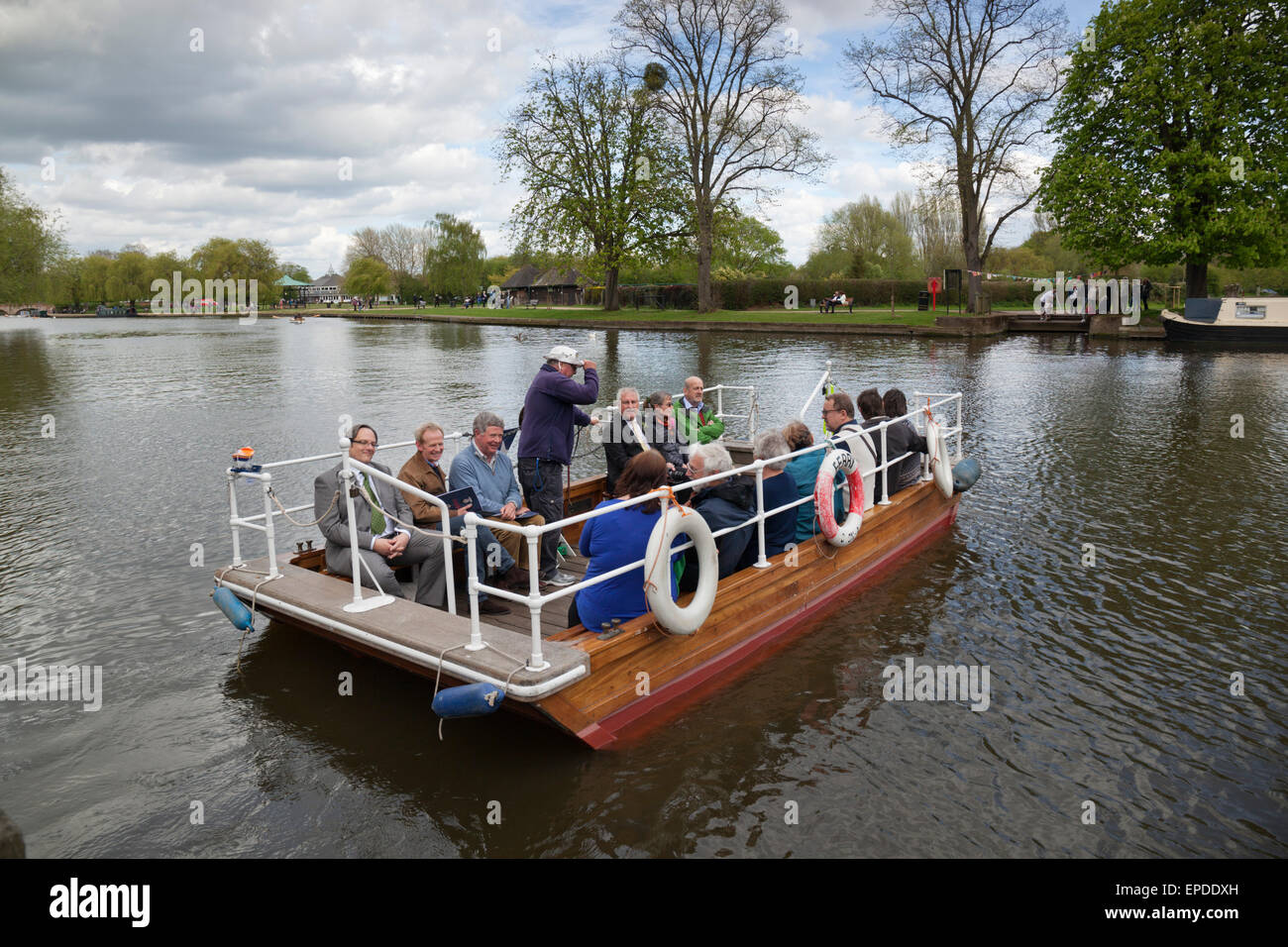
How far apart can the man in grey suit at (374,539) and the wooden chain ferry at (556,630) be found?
0.19m

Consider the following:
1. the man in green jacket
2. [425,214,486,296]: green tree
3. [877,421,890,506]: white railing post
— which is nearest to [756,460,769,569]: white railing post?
[877,421,890,506]: white railing post

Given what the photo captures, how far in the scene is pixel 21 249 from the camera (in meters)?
57.9

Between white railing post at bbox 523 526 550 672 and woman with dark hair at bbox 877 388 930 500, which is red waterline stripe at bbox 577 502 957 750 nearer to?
white railing post at bbox 523 526 550 672

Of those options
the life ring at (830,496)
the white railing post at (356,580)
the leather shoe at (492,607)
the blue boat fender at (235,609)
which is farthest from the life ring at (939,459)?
the blue boat fender at (235,609)

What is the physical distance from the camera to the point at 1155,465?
1377cm

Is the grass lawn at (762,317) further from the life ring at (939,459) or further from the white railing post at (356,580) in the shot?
the white railing post at (356,580)

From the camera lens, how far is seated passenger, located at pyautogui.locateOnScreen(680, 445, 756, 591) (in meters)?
6.93

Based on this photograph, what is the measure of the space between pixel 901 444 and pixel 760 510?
353 centimetres

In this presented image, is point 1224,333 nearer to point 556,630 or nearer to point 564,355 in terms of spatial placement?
point 564,355

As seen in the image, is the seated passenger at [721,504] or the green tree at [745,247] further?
the green tree at [745,247]

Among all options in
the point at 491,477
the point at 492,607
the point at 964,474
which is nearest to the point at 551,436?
the point at 491,477

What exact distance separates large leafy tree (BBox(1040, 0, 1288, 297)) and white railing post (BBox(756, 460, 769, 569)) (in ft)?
113

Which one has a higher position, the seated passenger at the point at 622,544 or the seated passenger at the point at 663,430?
the seated passenger at the point at 663,430

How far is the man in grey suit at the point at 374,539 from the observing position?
6.84 meters
